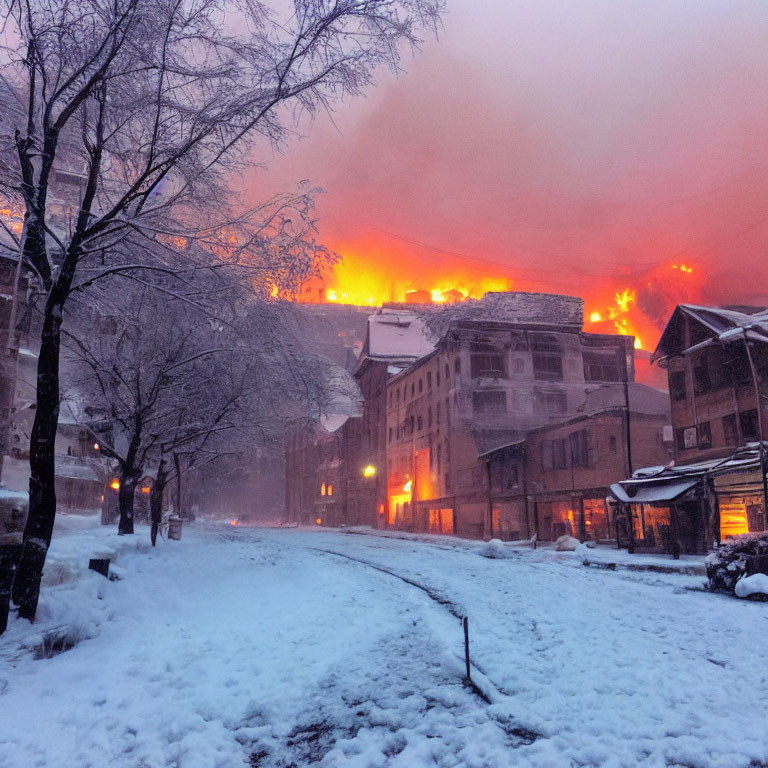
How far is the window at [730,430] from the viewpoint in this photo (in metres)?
27.1

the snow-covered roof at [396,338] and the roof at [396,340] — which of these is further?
the snow-covered roof at [396,338]

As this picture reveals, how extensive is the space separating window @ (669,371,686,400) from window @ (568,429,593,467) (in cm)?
491

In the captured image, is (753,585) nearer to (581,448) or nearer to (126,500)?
(126,500)

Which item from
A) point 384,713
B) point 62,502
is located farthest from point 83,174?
point 62,502

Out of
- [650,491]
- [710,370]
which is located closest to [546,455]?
[650,491]

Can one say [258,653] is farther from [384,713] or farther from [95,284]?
[95,284]

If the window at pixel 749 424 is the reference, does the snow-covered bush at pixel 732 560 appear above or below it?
below

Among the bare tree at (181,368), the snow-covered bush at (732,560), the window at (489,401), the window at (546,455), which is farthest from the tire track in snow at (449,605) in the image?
the window at (489,401)

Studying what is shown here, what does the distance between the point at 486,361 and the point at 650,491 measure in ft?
72.3

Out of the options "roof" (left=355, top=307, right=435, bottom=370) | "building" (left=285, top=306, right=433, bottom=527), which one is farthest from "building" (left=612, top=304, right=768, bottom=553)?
"roof" (left=355, top=307, right=435, bottom=370)

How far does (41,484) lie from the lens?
26.2ft

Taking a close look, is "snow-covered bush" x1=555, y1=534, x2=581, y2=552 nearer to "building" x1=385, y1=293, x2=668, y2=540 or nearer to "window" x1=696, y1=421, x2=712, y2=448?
"window" x1=696, y1=421, x2=712, y2=448

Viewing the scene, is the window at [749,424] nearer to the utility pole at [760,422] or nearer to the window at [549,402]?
the utility pole at [760,422]

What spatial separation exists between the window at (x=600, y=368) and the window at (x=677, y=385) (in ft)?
60.1
